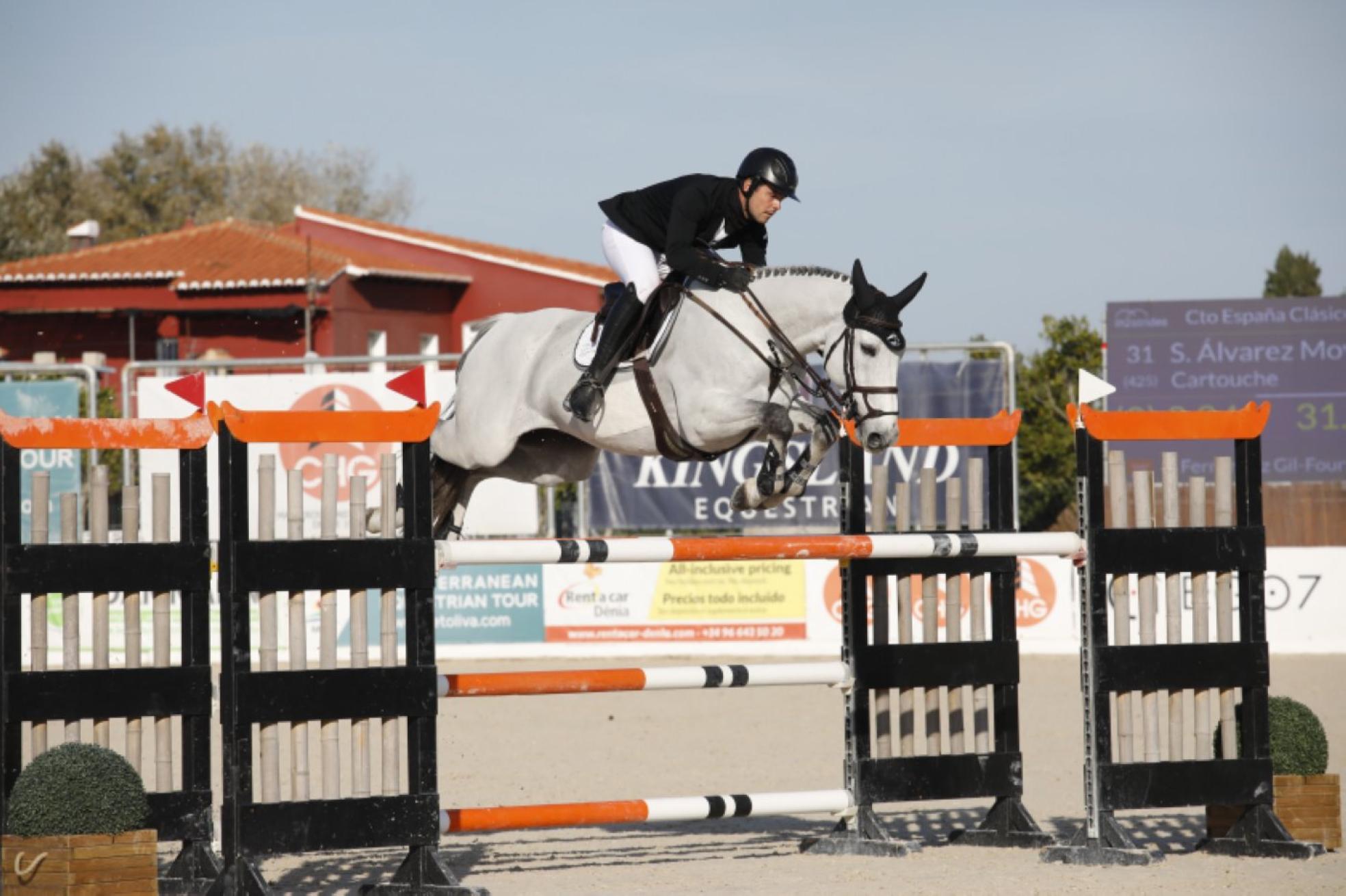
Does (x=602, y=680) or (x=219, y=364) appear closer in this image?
(x=602, y=680)

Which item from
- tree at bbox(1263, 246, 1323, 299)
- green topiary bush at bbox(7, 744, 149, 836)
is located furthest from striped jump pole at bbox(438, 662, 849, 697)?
tree at bbox(1263, 246, 1323, 299)

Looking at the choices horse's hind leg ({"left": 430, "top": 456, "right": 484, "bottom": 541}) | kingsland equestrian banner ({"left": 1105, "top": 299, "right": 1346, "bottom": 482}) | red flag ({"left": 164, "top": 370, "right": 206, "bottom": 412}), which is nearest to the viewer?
red flag ({"left": 164, "top": 370, "right": 206, "bottom": 412})

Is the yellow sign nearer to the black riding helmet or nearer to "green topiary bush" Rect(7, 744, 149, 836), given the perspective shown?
the black riding helmet

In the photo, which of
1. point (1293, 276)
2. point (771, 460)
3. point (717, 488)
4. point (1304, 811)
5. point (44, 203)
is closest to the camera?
point (771, 460)

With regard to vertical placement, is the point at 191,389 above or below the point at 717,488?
above

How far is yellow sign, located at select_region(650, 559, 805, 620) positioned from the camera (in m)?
12.7

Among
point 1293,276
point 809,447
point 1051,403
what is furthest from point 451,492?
point 1293,276

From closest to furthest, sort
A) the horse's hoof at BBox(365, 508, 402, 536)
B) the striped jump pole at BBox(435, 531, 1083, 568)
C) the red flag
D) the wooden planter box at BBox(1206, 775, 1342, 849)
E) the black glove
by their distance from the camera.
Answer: the striped jump pole at BBox(435, 531, 1083, 568) < the red flag < the horse's hoof at BBox(365, 508, 402, 536) < the black glove < the wooden planter box at BBox(1206, 775, 1342, 849)

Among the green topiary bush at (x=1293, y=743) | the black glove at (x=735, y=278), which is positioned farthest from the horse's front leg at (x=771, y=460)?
the green topiary bush at (x=1293, y=743)

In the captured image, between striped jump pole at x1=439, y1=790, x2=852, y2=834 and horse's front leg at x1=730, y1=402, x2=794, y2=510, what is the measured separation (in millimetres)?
954

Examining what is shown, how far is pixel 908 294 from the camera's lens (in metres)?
5.18

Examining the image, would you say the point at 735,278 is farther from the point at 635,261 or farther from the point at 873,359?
the point at 873,359

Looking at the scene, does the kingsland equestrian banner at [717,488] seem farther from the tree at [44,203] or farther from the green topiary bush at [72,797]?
the tree at [44,203]

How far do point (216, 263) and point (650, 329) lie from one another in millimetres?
21239
